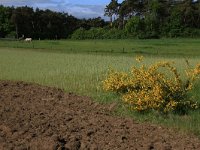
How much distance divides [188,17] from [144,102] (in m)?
61.9

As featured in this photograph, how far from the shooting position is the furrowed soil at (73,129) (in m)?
8.05

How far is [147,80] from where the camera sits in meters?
10.7

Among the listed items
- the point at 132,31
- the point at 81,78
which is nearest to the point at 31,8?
the point at 132,31

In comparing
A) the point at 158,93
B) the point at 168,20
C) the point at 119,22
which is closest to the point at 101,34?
the point at 168,20

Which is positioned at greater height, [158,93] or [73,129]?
[158,93]

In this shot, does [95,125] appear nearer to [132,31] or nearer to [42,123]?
[42,123]

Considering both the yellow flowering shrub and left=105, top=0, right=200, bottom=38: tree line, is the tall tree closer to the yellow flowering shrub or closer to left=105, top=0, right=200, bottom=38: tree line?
left=105, top=0, right=200, bottom=38: tree line

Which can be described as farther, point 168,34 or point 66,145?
point 168,34

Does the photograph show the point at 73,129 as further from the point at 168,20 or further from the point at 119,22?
the point at 119,22

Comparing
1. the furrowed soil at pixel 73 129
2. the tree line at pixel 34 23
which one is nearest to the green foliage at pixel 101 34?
the tree line at pixel 34 23

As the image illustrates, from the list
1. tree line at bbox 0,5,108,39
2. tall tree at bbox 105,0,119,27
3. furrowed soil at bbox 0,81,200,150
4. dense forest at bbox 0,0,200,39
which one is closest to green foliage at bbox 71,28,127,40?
dense forest at bbox 0,0,200,39

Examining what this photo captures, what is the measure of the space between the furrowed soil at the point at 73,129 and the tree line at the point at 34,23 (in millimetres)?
63881

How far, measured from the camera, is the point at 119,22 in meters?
84.2

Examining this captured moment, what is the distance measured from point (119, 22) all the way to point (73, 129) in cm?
7597
